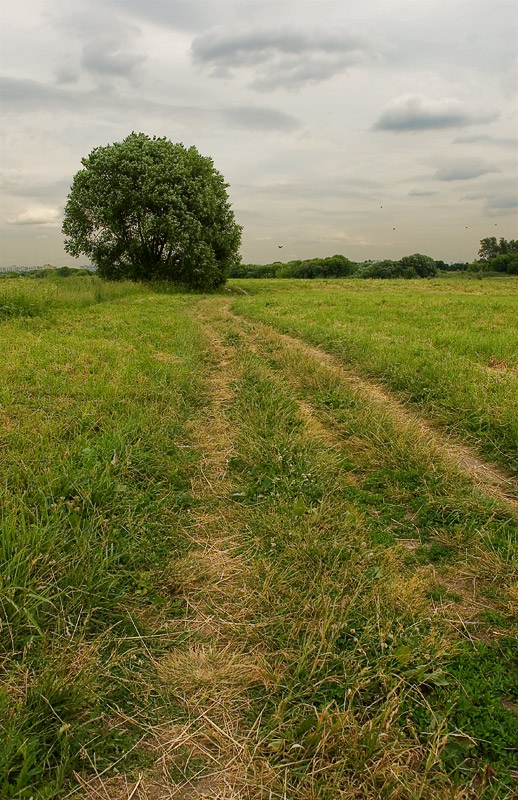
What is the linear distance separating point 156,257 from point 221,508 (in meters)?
31.2

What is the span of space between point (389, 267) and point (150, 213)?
64906mm

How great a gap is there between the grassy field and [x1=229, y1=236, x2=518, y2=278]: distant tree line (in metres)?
70.7

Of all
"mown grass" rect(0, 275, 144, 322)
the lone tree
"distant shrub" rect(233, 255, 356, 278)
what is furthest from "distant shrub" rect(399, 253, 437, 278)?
"mown grass" rect(0, 275, 144, 322)

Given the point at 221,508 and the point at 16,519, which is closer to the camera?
the point at 16,519

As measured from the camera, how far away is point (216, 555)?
346cm

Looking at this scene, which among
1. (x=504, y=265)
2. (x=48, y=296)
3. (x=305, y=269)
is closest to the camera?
(x=48, y=296)

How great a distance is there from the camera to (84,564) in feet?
9.88

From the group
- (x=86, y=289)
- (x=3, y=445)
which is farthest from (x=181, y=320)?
(x=3, y=445)

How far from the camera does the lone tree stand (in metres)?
28.1

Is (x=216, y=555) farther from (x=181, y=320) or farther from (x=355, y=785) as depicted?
(x=181, y=320)

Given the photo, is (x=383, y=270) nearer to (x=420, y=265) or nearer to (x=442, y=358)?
(x=420, y=265)

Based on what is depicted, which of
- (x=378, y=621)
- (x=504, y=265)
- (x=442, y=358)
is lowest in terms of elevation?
(x=378, y=621)

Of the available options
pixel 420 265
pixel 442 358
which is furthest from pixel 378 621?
pixel 420 265

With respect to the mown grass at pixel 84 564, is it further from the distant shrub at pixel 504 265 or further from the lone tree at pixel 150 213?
the distant shrub at pixel 504 265
